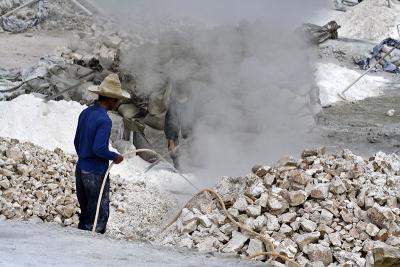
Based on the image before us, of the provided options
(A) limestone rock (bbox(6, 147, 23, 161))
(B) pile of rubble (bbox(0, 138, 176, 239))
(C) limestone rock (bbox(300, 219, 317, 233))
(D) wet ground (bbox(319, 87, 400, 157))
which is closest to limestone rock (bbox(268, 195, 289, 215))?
(C) limestone rock (bbox(300, 219, 317, 233))

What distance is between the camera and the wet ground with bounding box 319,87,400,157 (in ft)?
28.7

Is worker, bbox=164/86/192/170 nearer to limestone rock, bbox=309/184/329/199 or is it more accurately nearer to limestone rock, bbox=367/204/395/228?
limestone rock, bbox=309/184/329/199

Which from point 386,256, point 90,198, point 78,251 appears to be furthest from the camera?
point 90,198

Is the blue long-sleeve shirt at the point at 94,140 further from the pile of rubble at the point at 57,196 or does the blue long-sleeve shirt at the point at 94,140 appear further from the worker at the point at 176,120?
the worker at the point at 176,120

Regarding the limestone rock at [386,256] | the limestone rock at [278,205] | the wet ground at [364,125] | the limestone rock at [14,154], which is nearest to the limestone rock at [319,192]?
the limestone rock at [278,205]

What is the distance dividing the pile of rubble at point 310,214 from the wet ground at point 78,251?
49cm

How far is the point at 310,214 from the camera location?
4504mm

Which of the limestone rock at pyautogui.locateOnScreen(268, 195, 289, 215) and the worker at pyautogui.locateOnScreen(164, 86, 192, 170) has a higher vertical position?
the limestone rock at pyautogui.locateOnScreen(268, 195, 289, 215)

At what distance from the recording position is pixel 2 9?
17.6 meters

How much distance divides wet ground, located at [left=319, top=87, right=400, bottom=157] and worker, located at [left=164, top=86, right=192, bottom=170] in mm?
2041

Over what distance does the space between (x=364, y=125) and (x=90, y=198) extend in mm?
6406

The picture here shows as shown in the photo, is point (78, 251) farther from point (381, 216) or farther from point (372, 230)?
point (381, 216)

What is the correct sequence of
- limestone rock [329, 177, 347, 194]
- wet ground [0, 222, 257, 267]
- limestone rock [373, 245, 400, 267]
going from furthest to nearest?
limestone rock [329, 177, 347, 194] < limestone rock [373, 245, 400, 267] < wet ground [0, 222, 257, 267]

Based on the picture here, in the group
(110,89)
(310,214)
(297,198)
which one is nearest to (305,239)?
(310,214)
